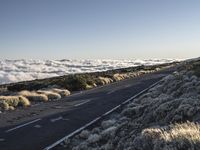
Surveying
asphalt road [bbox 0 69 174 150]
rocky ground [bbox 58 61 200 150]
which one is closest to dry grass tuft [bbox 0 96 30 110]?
asphalt road [bbox 0 69 174 150]

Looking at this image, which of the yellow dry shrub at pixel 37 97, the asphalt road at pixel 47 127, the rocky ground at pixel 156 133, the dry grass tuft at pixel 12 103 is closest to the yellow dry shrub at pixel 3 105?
the dry grass tuft at pixel 12 103

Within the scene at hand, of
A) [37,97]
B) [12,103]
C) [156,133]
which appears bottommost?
[37,97]

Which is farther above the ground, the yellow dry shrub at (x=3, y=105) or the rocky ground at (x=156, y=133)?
the rocky ground at (x=156, y=133)

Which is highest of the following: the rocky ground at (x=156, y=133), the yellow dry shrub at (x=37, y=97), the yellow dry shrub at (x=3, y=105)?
the rocky ground at (x=156, y=133)

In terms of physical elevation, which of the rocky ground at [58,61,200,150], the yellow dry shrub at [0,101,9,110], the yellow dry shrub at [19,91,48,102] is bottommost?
the yellow dry shrub at [19,91,48,102]

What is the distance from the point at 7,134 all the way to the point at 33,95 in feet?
46.2

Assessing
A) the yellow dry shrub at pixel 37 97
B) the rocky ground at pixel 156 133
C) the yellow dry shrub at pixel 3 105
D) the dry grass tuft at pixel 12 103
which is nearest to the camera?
the rocky ground at pixel 156 133

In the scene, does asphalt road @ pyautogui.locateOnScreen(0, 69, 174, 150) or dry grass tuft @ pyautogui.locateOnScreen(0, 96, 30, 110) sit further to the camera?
dry grass tuft @ pyautogui.locateOnScreen(0, 96, 30, 110)

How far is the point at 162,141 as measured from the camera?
757 centimetres

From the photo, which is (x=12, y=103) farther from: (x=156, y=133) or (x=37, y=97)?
(x=156, y=133)

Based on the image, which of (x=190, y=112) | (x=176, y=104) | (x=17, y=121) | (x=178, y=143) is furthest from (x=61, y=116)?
(x=178, y=143)

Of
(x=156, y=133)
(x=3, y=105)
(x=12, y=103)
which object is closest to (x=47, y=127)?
(x=3, y=105)

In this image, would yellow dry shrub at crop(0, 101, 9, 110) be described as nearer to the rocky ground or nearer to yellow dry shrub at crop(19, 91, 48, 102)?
yellow dry shrub at crop(19, 91, 48, 102)

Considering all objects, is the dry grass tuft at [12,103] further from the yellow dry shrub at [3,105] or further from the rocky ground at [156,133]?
the rocky ground at [156,133]
